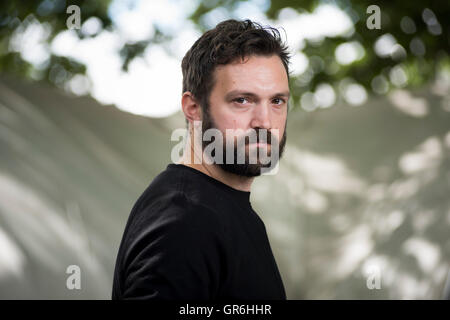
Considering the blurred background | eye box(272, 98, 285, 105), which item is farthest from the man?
the blurred background

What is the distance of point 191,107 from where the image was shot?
104 cm

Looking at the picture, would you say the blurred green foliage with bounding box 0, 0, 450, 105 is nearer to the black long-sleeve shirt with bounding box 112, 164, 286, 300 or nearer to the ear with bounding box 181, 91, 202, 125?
the ear with bounding box 181, 91, 202, 125

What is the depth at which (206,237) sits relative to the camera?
78 centimetres

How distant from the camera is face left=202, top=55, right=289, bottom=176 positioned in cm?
95

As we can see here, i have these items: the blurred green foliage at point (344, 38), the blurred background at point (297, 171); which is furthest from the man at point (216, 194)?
the blurred green foliage at point (344, 38)

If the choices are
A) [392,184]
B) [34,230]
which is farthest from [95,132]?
[392,184]

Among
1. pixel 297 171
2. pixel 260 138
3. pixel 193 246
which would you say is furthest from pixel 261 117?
pixel 297 171

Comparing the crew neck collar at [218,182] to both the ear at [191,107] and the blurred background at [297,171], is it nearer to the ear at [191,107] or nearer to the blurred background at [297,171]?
the ear at [191,107]

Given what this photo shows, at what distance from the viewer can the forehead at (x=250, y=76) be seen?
951mm

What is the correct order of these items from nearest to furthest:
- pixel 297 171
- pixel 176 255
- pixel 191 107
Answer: pixel 176 255 → pixel 191 107 → pixel 297 171

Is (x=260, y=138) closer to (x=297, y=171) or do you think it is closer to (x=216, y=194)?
(x=216, y=194)

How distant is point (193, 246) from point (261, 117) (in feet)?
1.03
